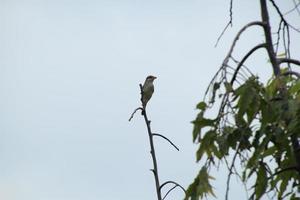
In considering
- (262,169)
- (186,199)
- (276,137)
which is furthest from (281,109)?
(186,199)

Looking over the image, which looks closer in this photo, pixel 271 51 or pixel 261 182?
pixel 261 182

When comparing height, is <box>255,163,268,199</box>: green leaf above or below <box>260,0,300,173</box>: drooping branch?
below

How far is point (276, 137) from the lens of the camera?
13.0ft

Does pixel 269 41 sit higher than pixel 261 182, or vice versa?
pixel 269 41

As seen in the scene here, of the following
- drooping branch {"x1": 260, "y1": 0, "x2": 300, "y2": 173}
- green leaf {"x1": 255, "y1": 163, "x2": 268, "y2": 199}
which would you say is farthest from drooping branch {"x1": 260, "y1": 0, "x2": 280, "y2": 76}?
green leaf {"x1": 255, "y1": 163, "x2": 268, "y2": 199}

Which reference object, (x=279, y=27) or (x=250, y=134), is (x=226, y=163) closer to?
(x=250, y=134)

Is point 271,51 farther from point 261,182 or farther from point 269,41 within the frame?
point 261,182

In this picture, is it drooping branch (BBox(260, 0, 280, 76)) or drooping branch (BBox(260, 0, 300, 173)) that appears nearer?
drooping branch (BBox(260, 0, 300, 173))

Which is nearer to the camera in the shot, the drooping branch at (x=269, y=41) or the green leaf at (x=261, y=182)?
the green leaf at (x=261, y=182)

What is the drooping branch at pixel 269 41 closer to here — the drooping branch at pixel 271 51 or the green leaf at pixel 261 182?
the drooping branch at pixel 271 51

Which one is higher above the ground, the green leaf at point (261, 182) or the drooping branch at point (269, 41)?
the drooping branch at point (269, 41)

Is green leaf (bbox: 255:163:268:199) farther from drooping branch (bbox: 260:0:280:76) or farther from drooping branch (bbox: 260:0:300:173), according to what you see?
drooping branch (bbox: 260:0:280:76)

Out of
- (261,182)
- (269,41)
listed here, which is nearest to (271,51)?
(269,41)

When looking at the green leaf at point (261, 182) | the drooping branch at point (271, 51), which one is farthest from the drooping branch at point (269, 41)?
the green leaf at point (261, 182)
